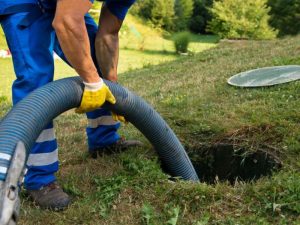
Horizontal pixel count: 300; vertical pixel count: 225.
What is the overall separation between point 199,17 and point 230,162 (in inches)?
1742

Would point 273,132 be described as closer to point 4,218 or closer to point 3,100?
point 4,218

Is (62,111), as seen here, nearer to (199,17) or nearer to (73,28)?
(73,28)

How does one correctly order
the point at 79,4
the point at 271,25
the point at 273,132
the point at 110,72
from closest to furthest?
the point at 79,4
the point at 110,72
the point at 273,132
the point at 271,25

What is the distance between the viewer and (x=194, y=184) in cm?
291

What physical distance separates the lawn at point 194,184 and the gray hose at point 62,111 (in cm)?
22

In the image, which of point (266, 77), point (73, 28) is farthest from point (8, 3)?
point (266, 77)

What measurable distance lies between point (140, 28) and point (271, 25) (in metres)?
10.5

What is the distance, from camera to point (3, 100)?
895 centimetres

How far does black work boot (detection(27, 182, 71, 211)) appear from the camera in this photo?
296cm

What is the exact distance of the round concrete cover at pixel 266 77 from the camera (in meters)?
5.35

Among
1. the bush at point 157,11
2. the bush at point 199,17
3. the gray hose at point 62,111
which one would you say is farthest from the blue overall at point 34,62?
the bush at point 199,17

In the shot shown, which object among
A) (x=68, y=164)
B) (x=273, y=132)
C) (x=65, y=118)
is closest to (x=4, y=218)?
(x=68, y=164)

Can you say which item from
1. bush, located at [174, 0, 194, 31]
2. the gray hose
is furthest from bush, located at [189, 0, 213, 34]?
the gray hose

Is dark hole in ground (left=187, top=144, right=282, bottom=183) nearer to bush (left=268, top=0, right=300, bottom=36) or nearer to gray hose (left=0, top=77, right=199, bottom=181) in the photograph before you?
gray hose (left=0, top=77, right=199, bottom=181)
